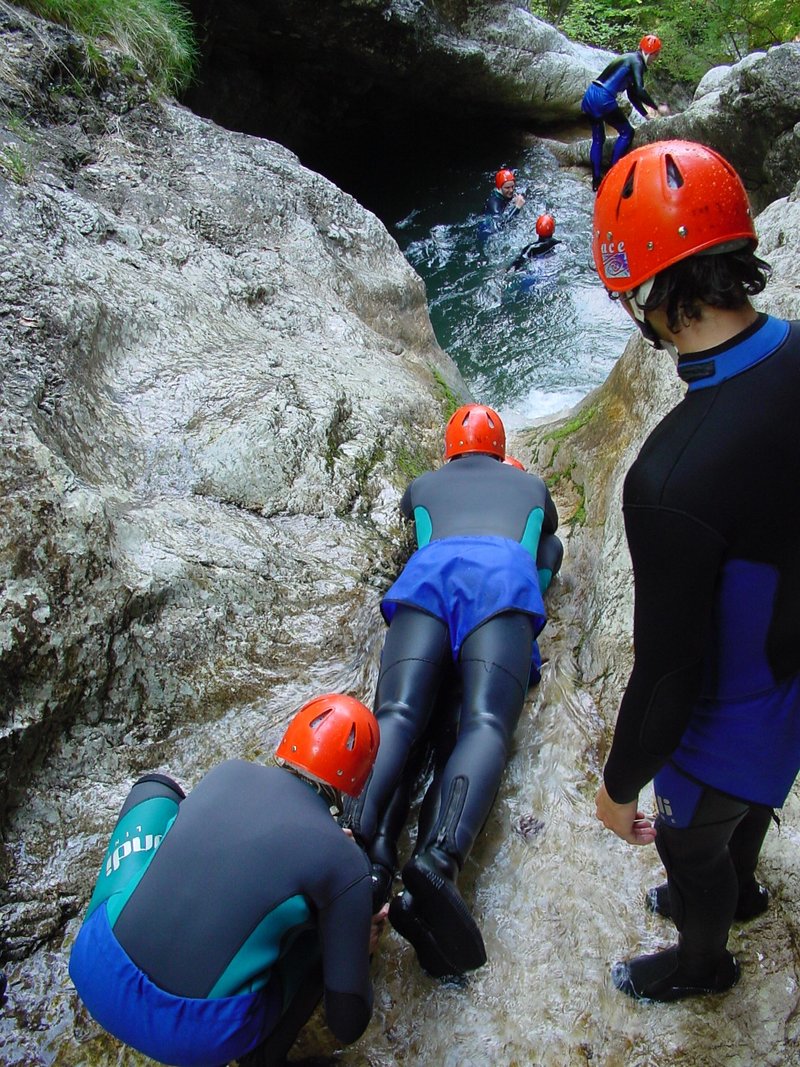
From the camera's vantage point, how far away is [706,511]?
4.54 ft

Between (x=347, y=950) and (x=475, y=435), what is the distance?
101 inches

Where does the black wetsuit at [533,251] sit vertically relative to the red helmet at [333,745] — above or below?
below

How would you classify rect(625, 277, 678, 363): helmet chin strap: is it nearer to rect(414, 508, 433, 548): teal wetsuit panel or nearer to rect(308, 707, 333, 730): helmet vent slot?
rect(308, 707, 333, 730): helmet vent slot

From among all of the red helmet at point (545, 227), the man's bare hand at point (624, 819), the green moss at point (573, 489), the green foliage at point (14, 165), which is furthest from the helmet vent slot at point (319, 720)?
the red helmet at point (545, 227)

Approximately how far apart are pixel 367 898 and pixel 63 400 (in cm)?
281

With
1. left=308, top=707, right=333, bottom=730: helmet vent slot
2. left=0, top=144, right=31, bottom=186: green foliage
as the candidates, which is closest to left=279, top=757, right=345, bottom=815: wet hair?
left=308, top=707, right=333, bottom=730: helmet vent slot

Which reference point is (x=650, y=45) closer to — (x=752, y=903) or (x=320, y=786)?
(x=752, y=903)

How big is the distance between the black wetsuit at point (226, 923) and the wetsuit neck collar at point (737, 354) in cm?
148

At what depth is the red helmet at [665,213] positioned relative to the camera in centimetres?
149

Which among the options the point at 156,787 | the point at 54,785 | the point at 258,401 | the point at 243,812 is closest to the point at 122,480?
the point at 258,401

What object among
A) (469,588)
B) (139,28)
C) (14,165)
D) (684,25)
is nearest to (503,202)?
(139,28)

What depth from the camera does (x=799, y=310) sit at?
3865 millimetres

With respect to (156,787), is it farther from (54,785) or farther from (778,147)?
(778,147)

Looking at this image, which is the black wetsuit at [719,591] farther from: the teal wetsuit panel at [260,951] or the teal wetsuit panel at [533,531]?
the teal wetsuit panel at [533,531]
